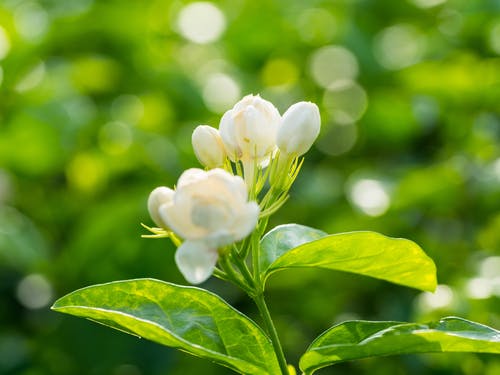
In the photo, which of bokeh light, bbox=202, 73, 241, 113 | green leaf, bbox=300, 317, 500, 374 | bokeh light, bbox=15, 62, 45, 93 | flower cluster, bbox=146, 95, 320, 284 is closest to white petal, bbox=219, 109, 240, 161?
flower cluster, bbox=146, 95, 320, 284

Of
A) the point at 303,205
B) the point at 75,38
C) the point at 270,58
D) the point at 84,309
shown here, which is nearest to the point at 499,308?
the point at 303,205

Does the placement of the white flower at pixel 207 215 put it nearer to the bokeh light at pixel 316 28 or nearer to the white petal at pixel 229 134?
the white petal at pixel 229 134

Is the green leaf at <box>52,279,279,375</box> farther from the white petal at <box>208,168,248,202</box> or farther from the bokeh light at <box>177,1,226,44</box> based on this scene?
the bokeh light at <box>177,1,226,44</box>

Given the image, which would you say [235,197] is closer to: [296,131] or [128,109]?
[296,131]

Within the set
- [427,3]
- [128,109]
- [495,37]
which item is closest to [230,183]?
[128,109]

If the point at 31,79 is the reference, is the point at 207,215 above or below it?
below

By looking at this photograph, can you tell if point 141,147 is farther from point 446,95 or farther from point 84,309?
point 84,309
